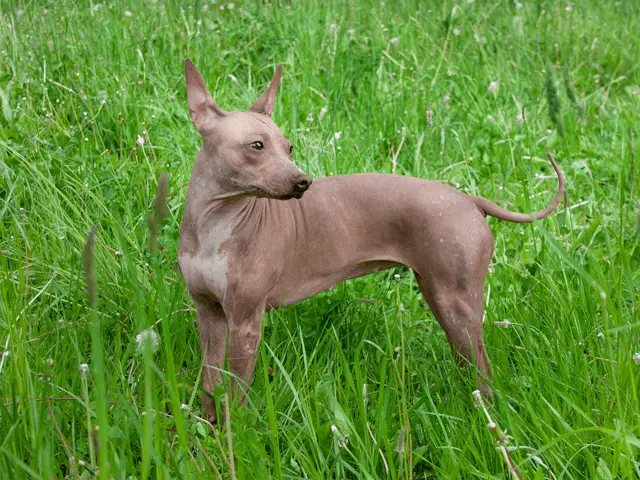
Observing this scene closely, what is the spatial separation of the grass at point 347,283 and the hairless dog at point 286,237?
18 centimetres

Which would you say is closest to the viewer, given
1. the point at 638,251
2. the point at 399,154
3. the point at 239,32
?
the point at 638,251

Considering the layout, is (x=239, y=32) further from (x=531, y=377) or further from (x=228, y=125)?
(x=531, y=377)

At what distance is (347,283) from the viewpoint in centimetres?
339

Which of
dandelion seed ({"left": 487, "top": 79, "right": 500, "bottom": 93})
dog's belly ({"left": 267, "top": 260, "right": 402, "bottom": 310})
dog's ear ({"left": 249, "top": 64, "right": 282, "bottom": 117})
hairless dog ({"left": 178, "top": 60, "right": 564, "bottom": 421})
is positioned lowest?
dandelion seed ({"left": 487, "top": 79, "right": 500, "bottom": 93})

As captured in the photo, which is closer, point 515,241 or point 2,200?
point 2,200

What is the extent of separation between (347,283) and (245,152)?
117 cm

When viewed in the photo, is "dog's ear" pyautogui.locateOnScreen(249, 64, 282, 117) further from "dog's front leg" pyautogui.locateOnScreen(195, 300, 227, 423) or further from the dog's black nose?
"dog's front leg" pyautogui.locateOnScreen(195, 300, 227, 423)

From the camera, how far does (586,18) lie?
6.29 meters

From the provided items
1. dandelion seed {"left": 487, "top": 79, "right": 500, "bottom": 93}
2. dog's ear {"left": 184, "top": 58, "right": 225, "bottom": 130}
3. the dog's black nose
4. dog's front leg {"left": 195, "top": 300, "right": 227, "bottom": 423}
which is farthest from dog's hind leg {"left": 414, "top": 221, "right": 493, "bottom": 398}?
dandelion seed {"left": 487, "top": 79, "right": 500, "bottom": 93}

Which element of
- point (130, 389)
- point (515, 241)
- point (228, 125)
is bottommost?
point (515, 241)

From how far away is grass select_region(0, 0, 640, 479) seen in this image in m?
2.14

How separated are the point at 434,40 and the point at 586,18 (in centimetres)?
140

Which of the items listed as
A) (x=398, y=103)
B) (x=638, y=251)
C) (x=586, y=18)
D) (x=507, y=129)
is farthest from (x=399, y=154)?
(x=586, y=18)

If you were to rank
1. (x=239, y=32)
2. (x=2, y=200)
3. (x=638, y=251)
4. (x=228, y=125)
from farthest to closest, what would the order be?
(x=239, y=32) < (x=638, y=251) < (x=2, y=200) < (x=228, y=125)
